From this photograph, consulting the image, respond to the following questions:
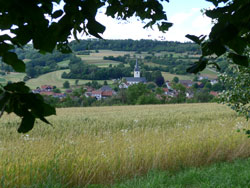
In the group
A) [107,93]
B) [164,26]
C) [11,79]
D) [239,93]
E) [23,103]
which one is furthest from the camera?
[107,93]

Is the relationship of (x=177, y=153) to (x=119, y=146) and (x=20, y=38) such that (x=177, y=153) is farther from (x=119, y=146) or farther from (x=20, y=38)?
(x=20, y=38)

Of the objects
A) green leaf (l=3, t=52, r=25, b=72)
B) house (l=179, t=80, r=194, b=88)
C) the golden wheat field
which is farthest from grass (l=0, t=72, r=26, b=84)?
house (l=179, t=80, r=194, b=88)

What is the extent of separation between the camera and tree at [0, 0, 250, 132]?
0.93 meters

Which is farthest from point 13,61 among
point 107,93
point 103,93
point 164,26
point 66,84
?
point 107,93

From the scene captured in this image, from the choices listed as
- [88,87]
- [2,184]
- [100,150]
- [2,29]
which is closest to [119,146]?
[100,150]

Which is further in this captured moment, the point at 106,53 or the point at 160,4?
the point at 106,53

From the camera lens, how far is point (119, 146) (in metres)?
5.23

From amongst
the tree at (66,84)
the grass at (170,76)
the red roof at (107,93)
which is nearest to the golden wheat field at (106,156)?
the tree at (66,84)

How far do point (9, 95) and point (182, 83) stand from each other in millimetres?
45778

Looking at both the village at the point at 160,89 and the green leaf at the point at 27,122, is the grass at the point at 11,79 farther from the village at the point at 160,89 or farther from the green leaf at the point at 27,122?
the village at the point at 160,89

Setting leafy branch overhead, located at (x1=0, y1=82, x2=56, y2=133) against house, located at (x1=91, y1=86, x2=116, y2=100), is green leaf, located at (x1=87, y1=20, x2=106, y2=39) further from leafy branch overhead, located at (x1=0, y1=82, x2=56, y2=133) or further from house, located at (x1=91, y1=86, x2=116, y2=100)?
house, located at (x1=91, y1=86, x2=116, y2=100)

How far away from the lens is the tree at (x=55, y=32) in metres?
0.93

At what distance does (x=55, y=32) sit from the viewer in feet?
3.82

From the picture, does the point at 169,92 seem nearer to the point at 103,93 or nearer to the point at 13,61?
the point at 103,93
